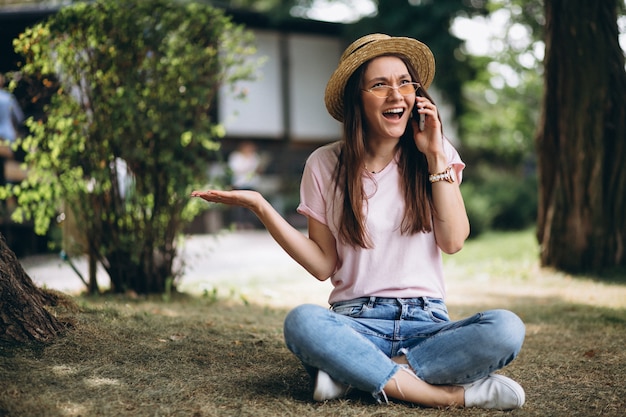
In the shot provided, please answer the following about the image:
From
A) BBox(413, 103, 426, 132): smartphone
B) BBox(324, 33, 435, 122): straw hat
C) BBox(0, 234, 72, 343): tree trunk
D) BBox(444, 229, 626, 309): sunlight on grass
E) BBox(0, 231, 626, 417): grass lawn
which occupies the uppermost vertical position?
BBox(324, 33, 435, 122): straw hat

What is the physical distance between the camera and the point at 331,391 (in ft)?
9.05

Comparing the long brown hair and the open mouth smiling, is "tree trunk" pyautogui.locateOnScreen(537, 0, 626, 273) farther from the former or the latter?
the open mouth smiling

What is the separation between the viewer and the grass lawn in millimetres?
2695

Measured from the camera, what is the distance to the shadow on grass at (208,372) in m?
2.69

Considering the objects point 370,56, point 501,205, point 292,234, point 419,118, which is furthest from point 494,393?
point 501,205

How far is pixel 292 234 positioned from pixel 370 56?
837 mm

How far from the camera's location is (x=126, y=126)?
5.24 m

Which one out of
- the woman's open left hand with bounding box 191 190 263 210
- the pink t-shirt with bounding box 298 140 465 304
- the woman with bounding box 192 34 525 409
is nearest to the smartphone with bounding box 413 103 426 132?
the woman with bounding box 192 34 525 409

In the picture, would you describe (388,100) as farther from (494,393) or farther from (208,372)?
(208,372)

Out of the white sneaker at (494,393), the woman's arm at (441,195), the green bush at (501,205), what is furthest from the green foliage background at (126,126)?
the green bush at (501,205)

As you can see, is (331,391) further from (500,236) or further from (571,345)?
(500,236)

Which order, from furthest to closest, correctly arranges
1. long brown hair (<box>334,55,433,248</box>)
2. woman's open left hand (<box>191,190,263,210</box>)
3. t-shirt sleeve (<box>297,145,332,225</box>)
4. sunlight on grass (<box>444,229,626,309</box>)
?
sunlight on grass (<box>444,229,626,309</box>) < t-shirt sleeve (<box>297,145,332,225</box>) < long brown hair (<box>334,55,433,248</box>) < woman's open left hand (<box>191,190,263,210</box>)

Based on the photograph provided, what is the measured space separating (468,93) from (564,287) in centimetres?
1343

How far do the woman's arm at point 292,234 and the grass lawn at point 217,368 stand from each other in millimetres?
545
